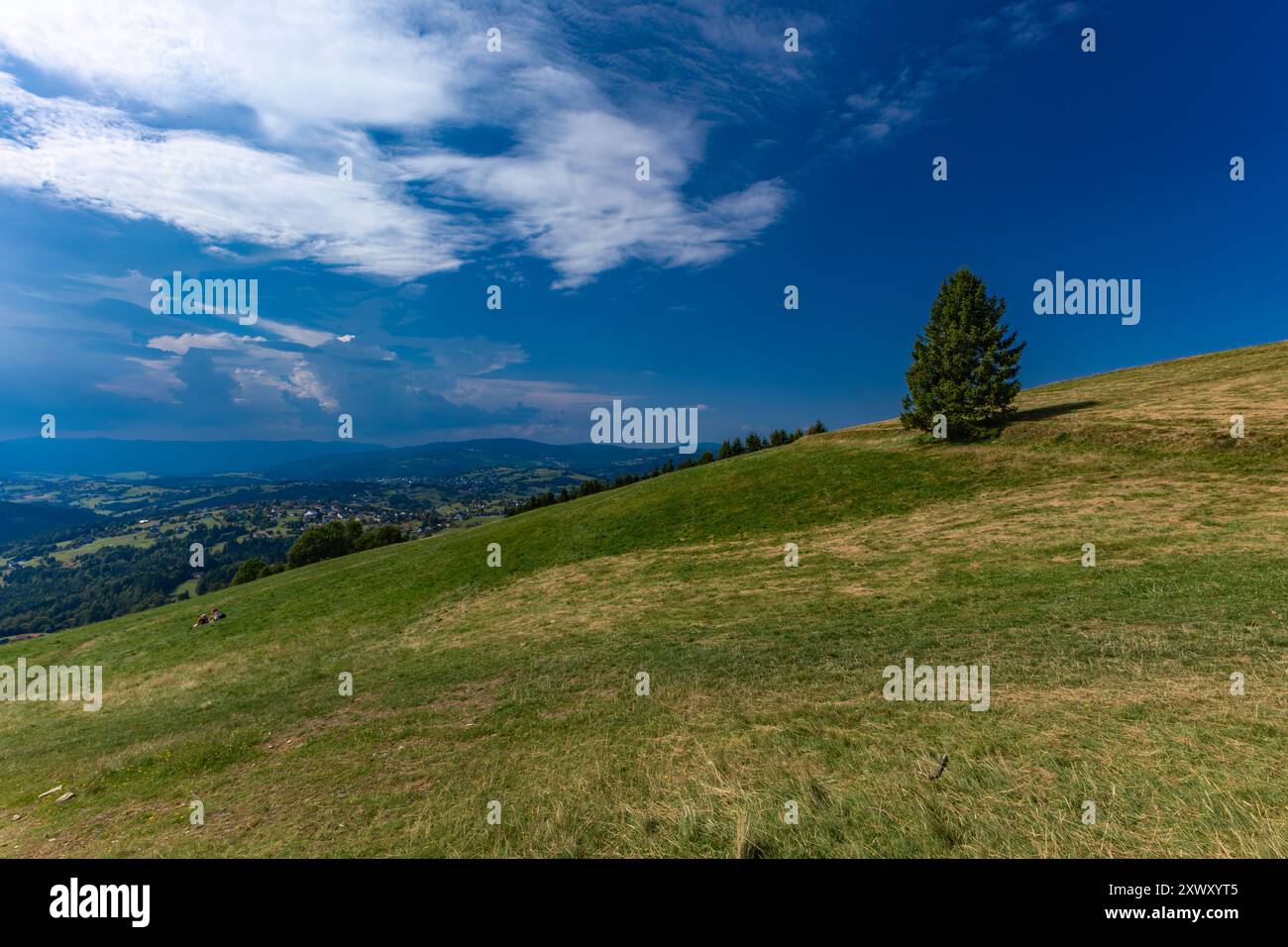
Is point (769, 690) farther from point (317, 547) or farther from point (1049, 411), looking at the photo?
point (317, 547)

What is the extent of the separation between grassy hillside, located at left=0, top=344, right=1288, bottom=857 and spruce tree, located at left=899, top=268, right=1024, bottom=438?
18.3ft

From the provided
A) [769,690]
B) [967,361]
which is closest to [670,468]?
[967,361]

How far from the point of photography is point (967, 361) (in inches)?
1490

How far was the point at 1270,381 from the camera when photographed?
37312 mm

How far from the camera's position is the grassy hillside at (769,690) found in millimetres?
5871

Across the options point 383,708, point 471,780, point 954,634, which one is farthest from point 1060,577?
point 383,708

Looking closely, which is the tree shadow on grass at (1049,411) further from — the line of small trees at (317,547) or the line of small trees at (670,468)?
the line of small trees at (317,547)

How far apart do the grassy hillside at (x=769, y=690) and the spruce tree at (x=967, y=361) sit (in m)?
5.58

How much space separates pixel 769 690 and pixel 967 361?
37782 millimetres

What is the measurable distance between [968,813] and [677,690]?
765cm

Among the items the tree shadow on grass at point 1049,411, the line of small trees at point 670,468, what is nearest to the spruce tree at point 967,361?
the tree shadow on grass at point 1049,411

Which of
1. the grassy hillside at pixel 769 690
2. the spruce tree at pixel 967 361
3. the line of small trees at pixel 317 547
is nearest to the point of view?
the grassy hillside at pixel 769 690

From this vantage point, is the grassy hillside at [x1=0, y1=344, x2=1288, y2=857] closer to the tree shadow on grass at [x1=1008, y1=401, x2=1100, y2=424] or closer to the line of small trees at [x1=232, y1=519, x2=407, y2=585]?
the tree shadow on grass at [x1=1008, y1=401, x2=1100, y2=424]
